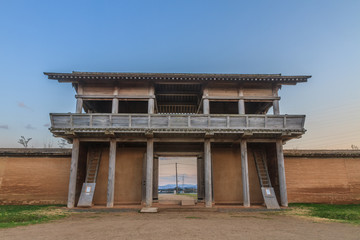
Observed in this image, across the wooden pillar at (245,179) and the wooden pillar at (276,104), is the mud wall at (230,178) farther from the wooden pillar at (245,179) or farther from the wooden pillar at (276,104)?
the wooden pillar at (276,104)

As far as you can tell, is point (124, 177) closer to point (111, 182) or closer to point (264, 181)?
point (111, 182)

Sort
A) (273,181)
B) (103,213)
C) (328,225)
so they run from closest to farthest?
(328,225) < (103,213) < (273,181)

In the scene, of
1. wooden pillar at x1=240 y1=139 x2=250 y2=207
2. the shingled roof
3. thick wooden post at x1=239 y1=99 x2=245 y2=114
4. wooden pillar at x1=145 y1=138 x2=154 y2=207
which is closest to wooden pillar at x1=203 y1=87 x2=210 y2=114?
the shingled roof

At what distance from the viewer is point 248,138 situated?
15.8 meters

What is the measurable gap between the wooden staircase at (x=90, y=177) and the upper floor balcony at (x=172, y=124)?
115 inches

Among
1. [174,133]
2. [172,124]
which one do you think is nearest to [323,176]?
[174,133]

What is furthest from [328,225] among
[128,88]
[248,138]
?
[128,88]

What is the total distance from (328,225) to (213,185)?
8804 mm

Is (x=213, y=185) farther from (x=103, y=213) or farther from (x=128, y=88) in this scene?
(x=128, y=88)

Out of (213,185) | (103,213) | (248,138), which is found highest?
(248,138)

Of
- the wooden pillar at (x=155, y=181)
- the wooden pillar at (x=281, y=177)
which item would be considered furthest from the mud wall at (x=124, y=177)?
the wooden pillar at (x=281, y=177)

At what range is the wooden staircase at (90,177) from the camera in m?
14.5

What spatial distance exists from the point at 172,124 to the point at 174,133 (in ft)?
1.91

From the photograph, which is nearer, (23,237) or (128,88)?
(23,237)
